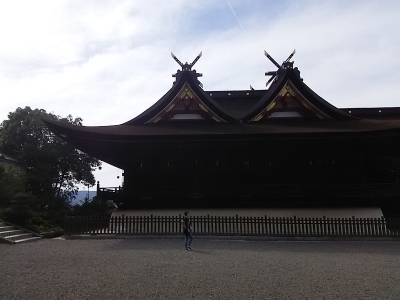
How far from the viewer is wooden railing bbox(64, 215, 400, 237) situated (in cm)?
1441

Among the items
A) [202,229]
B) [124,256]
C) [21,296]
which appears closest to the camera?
[21,296]

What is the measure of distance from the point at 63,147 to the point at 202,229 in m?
21.5

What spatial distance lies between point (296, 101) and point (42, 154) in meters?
23.0

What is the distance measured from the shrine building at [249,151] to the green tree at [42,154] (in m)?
13.5

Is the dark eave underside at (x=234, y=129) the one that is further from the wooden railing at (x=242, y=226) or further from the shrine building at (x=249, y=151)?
the wooden railing at (x=242, y=226)

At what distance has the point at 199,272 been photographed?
7582mm

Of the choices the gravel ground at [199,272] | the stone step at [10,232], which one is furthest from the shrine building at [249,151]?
the gravel ground at [199,272]

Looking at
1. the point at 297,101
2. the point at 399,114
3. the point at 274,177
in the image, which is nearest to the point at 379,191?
the point at 274,177

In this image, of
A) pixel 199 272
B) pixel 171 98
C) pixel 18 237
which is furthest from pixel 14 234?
pixel 199 272

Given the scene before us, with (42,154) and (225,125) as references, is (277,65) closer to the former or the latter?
(225,125)

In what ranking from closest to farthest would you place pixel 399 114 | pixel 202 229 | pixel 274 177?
pixel 202 229 → pixel 274 177 → pixel 399 114

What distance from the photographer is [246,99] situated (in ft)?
78.8

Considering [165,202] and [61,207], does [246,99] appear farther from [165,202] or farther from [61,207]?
[61,207]

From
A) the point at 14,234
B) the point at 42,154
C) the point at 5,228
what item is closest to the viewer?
the point at 14,234
